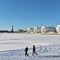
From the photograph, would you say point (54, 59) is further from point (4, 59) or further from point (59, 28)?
point (59, 28)

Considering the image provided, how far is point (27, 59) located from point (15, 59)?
108 cm

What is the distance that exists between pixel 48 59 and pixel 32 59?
1425mm

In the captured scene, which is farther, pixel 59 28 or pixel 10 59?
pixel 59 28

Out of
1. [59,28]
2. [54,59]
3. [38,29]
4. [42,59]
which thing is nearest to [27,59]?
[42,59]

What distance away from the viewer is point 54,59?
12797mm

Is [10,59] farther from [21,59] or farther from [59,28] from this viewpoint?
[59,28]

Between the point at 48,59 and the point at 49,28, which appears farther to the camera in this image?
the point at 49,28

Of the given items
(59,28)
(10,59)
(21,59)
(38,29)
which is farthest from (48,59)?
(38,29)

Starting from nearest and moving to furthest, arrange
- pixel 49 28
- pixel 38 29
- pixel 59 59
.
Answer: pixel 59 59 → pixel 49 28 → pixel 38 29

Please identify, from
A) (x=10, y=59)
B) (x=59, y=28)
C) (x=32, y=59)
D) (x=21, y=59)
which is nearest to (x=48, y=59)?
(x=32, y=59)

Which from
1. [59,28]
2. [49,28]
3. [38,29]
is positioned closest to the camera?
[59,28]

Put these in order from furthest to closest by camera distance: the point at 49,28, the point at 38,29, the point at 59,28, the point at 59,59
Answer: the point at 38,29 < the point at 49,28 < the point at 59,28 < the point at 59,59

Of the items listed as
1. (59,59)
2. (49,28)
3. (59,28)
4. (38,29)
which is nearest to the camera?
(59,59)

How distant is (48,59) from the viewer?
42.3 ft
